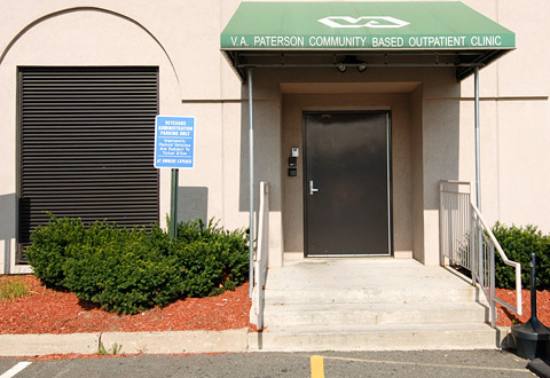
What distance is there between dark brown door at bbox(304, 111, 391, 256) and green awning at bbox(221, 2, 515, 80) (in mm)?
1662

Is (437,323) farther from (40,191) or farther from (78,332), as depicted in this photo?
(40,191)

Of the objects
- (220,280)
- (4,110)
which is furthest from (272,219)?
(4,110)

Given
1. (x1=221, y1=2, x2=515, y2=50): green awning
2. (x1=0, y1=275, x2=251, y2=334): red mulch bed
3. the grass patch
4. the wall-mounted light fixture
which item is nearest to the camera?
(x1=0, y1=275, x2=251, y2=334): red mulch bed

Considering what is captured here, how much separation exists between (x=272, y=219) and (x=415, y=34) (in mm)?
3147

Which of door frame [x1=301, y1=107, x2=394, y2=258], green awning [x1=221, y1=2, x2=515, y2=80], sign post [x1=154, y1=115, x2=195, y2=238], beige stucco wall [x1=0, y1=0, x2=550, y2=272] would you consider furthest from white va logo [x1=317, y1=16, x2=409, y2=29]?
sign post [x1=154, y1=115, x2=195, y2=238]

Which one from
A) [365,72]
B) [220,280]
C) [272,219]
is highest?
[365,72]

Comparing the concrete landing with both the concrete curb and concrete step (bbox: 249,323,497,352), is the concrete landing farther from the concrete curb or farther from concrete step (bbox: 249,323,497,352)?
the concrete curb

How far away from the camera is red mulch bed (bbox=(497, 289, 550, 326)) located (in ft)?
16.8

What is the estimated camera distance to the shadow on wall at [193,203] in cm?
707

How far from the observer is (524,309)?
5.39 m

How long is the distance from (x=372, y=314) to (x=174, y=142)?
323cm

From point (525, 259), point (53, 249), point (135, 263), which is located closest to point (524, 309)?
point (525, 259)

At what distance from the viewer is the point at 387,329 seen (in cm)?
498

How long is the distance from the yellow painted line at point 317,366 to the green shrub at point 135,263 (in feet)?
5.71
